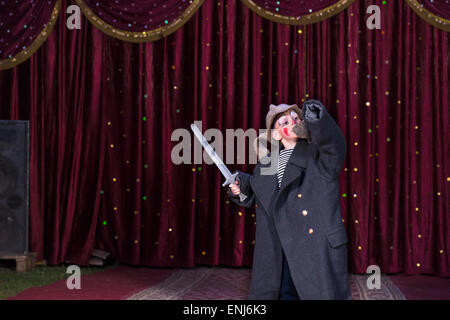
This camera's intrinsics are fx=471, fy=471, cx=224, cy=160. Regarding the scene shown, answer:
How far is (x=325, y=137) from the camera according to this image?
1.83 meters

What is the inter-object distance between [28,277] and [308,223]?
2.27 m

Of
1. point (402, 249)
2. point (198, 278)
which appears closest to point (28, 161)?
point (198, 278)

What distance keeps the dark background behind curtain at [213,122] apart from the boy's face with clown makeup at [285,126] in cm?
140

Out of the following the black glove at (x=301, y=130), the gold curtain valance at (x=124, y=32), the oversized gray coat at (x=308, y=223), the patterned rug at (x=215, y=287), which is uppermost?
the gold curtain valance at (x=124, y=32)

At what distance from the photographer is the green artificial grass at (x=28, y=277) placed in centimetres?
296

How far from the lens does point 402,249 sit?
3.48 m

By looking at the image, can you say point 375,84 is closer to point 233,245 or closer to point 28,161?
point 233,245

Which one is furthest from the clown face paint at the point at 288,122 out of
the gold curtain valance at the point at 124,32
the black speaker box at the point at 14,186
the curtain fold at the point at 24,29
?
the curtain fold at the point at 24,29

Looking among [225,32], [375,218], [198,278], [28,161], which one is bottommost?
[198,278]

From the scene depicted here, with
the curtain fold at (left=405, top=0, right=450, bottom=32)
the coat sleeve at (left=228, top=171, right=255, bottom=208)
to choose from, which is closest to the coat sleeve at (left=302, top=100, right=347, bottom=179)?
the coat sleeve at (left=228, top=171, right=255, bottom=208)

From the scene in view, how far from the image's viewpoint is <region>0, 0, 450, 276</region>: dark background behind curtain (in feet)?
11.3

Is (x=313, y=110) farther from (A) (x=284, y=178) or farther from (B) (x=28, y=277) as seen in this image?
(B) (x=28, y=277)

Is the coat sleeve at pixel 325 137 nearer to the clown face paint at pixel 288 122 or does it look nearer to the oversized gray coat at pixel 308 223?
the oversized gray coat at pixel 308 223

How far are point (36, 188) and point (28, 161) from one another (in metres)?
0.34
